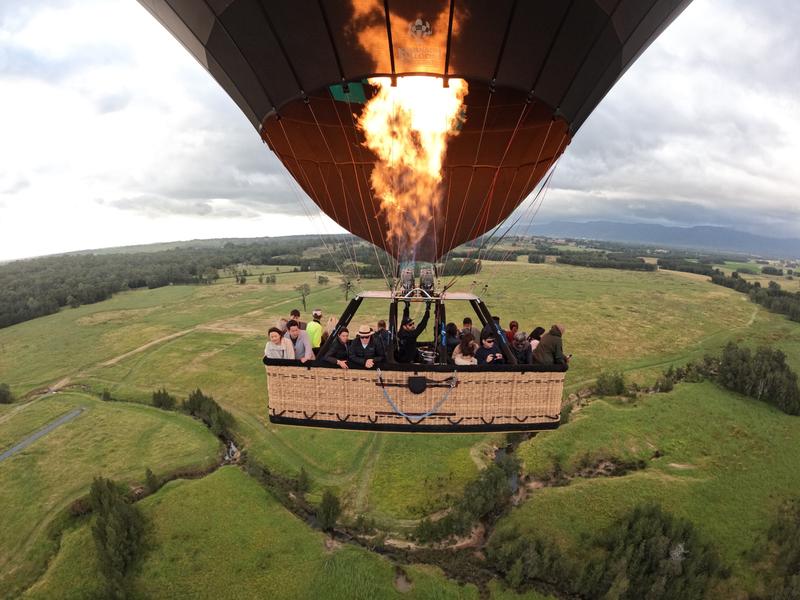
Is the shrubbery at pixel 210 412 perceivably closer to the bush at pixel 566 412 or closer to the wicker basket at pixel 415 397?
the bush at pixel 566 412

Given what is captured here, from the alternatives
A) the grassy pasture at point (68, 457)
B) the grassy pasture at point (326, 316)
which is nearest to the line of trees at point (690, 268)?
the grassy pasture at point (326, 316)

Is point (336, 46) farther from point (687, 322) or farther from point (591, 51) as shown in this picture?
point (687, 322)

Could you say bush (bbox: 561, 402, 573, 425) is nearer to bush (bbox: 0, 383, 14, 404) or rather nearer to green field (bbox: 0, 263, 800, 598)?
green field (bbox: 0, 263, 800, 598)

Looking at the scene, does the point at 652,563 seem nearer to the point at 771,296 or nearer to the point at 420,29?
the point at 420,29

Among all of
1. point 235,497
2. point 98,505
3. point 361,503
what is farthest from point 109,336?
point 361,503

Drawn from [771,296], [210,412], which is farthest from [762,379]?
[771,296]

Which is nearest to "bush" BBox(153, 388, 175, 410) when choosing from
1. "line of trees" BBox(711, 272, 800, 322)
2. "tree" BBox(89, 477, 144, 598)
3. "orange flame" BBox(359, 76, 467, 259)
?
"tree" BBox(89, 477, 144, 598)
